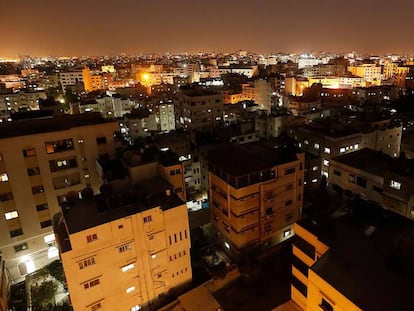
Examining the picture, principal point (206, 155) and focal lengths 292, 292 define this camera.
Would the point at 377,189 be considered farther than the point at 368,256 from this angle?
Yes

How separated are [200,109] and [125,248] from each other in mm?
45118

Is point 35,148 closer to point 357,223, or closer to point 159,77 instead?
point 357,223

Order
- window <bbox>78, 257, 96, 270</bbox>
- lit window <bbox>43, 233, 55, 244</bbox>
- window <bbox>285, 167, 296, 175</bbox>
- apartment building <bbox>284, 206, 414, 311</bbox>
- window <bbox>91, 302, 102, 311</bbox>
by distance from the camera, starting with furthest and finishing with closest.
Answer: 1. window <bbox>285, 167, 296, 175</bbox>
2. lit window <bbox>43, 233, 55, 244</bbox>
3. window <bbox>91, 302, 102, 311</bbox>
4. window <bbox>78, 257, 96, 270</bbox>
5. apartment building <bbox>284, 206, 414, 311</bbox>

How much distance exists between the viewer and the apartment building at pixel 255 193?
27.7 meters

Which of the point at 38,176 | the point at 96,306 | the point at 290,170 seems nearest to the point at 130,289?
the point at 96,306

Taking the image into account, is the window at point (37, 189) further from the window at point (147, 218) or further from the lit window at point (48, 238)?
the window at point (147, 218)

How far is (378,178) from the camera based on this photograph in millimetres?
30625

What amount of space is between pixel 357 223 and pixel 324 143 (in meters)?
24.8

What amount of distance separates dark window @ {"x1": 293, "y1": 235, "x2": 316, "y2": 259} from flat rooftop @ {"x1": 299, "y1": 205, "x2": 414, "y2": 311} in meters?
1.02

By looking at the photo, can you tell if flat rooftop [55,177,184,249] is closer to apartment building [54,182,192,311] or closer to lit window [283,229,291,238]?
apartment building [54,182,192,311]

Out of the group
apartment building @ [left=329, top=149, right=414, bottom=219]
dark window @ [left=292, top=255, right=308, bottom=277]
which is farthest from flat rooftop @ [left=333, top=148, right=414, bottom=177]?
dark window @ [left=292, top=255, right=308, bottom=277]

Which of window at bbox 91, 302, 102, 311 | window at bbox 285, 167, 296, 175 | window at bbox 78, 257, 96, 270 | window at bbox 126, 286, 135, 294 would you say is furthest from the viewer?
window at bbox 285, 167, 296, 175

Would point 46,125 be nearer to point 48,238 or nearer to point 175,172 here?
point 48,238

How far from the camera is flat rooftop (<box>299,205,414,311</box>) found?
45.8 feet
